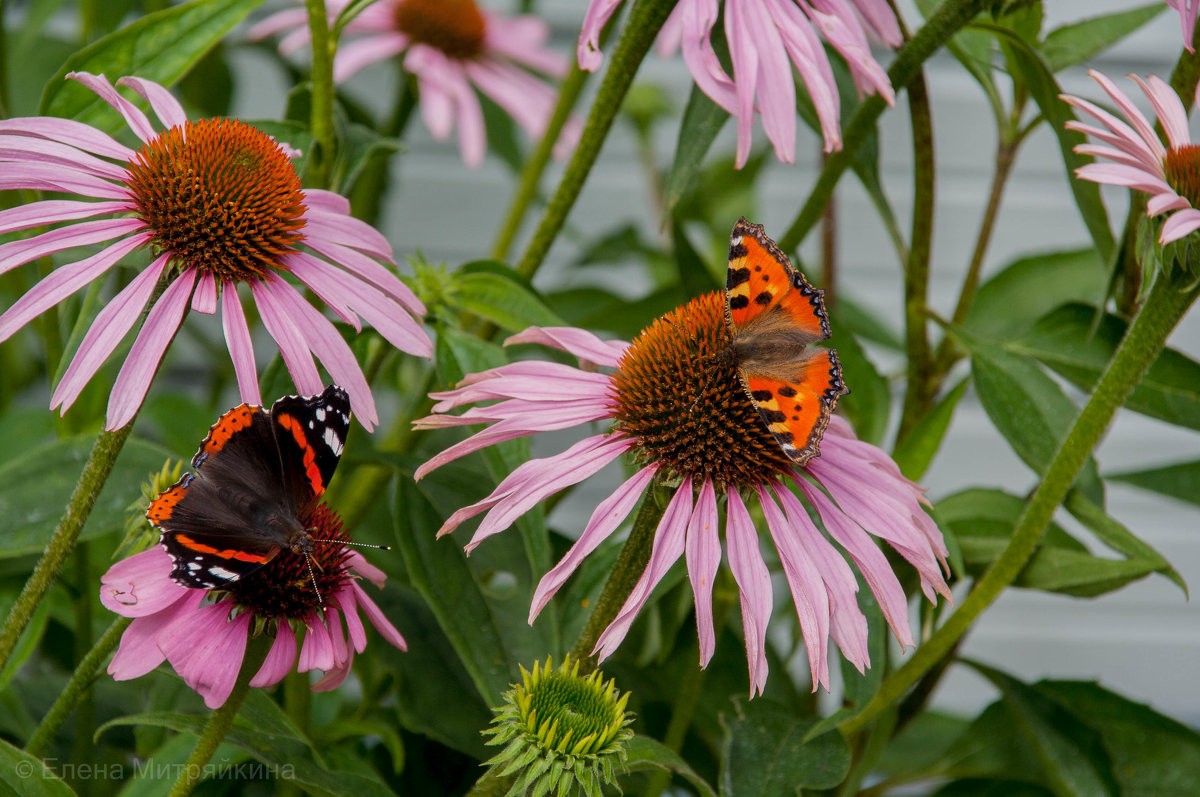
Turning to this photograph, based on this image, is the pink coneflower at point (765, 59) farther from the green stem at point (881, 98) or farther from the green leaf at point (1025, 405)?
the green leaf at point (1025, 405)

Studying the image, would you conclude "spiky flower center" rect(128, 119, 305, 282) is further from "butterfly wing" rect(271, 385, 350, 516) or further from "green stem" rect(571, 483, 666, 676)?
"green stem" rect(571, 483, 666, 676)

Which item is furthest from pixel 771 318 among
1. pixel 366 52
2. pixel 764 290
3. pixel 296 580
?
pixel 366 52

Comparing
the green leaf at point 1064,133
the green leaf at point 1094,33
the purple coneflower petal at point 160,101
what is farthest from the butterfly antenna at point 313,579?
the green leaf at point 1094,33

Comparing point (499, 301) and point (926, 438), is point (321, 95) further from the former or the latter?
point (926, 438)

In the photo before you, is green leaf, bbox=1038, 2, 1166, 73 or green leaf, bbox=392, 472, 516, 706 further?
green leaf, bbox=1038, 2, 1166, 73

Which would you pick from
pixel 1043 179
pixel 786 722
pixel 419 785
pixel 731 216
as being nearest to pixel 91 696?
pixel 419 785

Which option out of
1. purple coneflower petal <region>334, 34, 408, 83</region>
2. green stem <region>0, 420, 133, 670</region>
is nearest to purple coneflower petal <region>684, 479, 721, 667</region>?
green stem <region>0, 420, 133, 670</region>
